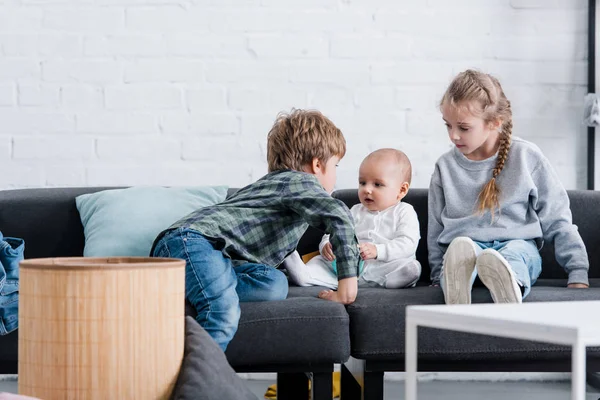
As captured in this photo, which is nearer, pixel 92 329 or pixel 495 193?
pixel 92 329

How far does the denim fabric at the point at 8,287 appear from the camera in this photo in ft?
6.46

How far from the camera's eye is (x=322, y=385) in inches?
79.9

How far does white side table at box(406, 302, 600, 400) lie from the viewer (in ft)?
3.68

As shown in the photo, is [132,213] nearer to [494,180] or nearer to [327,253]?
[327,253]

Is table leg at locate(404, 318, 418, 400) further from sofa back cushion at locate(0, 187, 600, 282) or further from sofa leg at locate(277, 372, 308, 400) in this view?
sofa back cushion at locate(0, 187, 600, 282)

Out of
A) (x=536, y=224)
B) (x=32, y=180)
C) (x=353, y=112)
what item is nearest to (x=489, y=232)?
(x=536, y=224)

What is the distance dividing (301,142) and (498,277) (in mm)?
642

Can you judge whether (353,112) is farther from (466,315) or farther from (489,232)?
(466,315)

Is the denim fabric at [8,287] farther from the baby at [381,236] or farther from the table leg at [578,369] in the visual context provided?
the table leg at [578,369]

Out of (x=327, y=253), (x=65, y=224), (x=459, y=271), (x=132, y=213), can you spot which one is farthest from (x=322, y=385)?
(x=65, y=224)

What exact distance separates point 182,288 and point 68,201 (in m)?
1.75

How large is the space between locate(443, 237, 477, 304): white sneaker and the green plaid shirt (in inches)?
10.1

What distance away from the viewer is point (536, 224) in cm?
252

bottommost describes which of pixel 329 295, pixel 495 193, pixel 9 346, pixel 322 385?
pixel 322 385
